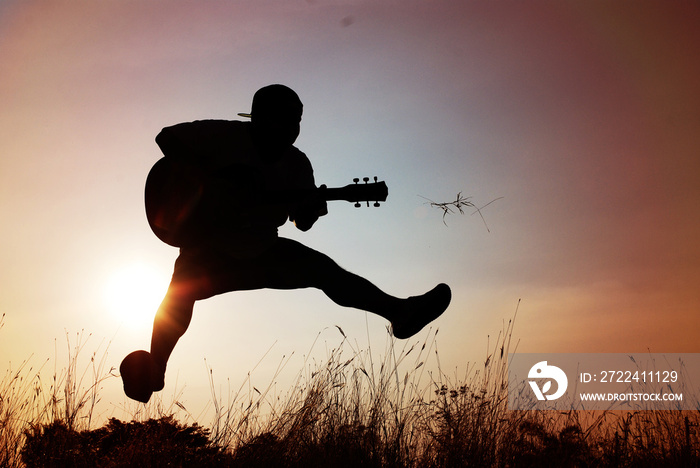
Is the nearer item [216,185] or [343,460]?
[216,185]

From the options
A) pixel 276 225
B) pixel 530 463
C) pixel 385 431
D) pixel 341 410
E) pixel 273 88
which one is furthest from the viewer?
pixel 341 410

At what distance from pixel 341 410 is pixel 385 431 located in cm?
47

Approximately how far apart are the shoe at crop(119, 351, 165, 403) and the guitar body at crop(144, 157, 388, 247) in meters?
0.76

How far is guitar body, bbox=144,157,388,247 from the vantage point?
11.6 feet

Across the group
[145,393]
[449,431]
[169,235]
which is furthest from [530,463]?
[169,235]

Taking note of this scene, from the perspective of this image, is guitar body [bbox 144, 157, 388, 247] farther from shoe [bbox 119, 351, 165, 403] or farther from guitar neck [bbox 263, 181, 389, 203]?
shoe [bbox 119, 351, 165, 403]

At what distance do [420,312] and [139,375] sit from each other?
1.79 meters

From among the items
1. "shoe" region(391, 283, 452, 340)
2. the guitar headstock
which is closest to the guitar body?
the guitar headstock

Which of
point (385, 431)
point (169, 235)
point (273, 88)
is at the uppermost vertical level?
point (273, 88)

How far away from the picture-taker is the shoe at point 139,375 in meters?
3.50

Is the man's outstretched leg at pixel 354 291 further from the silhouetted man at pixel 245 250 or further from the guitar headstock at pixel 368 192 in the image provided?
the guitar headstock at pixel 368 192

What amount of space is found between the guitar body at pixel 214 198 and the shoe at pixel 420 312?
27.1 inches

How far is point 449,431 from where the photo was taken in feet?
13.8

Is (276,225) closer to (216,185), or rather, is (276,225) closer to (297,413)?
(216,185)
